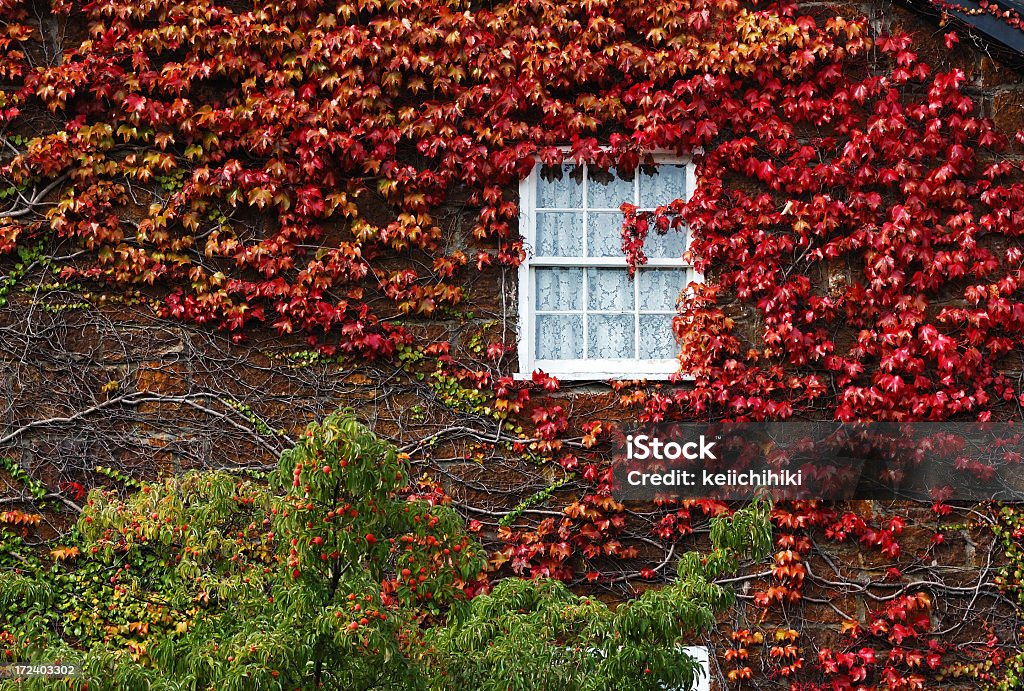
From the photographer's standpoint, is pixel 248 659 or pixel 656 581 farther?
pixel 656 581

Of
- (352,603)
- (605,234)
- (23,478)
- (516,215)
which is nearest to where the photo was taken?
Answer: (352,603)

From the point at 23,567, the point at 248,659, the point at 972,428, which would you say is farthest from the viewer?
the point at 972,428

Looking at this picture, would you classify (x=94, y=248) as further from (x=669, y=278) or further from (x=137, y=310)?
(x=669, y=278)

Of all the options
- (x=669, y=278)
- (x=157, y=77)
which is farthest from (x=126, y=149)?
(x=669, y=278)

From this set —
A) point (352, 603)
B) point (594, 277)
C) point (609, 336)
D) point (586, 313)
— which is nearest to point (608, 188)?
point (594, 277)

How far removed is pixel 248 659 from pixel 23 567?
121 inches

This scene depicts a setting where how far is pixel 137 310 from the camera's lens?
19.9ft

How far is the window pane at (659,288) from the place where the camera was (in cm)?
632

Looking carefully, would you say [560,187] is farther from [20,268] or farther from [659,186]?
[20,268]

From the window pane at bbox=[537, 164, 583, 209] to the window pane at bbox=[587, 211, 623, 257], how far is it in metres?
0.14

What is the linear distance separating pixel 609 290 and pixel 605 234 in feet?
1.15

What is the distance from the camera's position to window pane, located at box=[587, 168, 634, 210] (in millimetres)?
6379

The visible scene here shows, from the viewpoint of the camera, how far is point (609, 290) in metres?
6.31

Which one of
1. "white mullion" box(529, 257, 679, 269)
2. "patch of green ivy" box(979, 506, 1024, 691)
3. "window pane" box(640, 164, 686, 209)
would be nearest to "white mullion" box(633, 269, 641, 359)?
"white mullion" box(529, 257, 679, 269)
